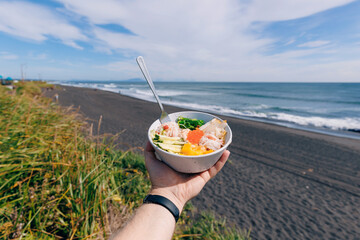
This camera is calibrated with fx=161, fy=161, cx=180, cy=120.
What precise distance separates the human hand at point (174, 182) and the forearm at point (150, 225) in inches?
8.3

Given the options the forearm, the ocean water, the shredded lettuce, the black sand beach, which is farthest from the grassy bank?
the ocean water

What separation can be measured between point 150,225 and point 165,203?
252 millimetres

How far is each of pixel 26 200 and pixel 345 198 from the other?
352 inches

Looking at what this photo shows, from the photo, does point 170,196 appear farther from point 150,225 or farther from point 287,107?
point 287,107

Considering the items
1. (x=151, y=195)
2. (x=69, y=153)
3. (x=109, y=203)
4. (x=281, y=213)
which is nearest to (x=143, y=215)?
(x=151, y=195)

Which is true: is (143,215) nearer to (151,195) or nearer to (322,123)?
(151,195)

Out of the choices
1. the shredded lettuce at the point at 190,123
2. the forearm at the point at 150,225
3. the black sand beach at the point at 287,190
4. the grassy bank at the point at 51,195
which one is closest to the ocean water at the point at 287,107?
the black sand beach at the point at 287,190

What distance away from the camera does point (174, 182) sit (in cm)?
195

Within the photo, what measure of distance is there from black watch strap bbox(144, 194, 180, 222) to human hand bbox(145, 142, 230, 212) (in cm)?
10

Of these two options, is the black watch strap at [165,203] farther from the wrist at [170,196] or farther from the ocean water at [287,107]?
the ocean water at [287,107]

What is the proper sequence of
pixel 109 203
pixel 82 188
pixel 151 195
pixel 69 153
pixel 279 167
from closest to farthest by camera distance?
1. pixel 151 195
2. pixel 82 188
3. pixel 109 203
4. pixel 69 153
5. pixel 279 167

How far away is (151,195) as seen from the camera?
1.79 metres

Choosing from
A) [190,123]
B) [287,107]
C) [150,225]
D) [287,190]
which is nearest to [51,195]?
[150,225]

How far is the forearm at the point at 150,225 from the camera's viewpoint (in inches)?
55.4
